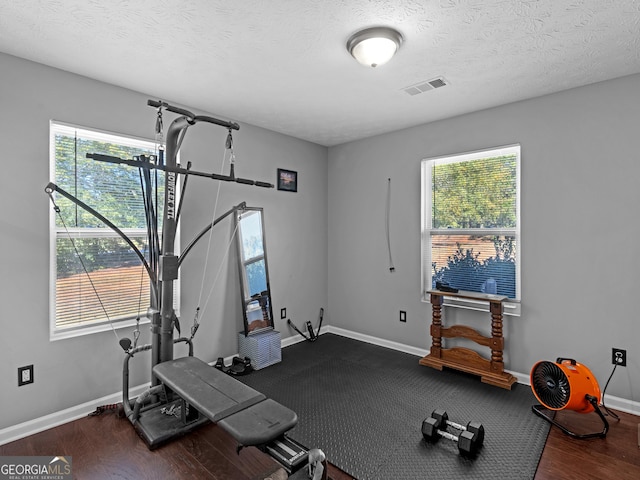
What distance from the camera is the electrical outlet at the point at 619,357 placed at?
8.70ft

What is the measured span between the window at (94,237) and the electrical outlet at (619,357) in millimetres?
3728

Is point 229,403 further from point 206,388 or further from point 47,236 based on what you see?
point 47,236

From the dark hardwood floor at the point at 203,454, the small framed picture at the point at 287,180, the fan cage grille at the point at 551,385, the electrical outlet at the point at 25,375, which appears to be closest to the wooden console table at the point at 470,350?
the fan cage grille at the point at 551,385

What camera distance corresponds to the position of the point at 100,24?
198cm

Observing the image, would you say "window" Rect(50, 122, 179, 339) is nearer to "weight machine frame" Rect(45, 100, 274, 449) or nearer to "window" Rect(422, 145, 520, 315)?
"weight machine frame" Rect(45, 100, 274, 449)

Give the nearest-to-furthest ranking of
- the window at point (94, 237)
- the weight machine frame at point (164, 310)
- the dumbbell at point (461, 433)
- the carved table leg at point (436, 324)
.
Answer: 1. the dumbbell at point (461, 433)
2. the weight machine frame at point (164, 310)
3. the window at point (94, 237)
4. the carved table leg at point (436, 324)

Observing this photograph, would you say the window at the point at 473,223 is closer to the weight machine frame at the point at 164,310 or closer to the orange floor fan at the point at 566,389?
the orange floor fan at the point at 566,389

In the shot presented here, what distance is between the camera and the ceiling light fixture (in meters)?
2.04

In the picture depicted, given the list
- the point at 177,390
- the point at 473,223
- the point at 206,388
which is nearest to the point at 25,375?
the point at 177,390

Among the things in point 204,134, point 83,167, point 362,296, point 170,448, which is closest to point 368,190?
point 362,296

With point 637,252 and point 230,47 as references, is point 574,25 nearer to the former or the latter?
point 637,252

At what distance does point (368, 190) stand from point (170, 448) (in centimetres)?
327

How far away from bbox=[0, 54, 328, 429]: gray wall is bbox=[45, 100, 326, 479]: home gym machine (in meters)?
0.25

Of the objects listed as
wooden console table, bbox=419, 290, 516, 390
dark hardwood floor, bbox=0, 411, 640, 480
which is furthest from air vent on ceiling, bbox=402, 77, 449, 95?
dark hardwood floor, bbox=0, 411, 640, 480
